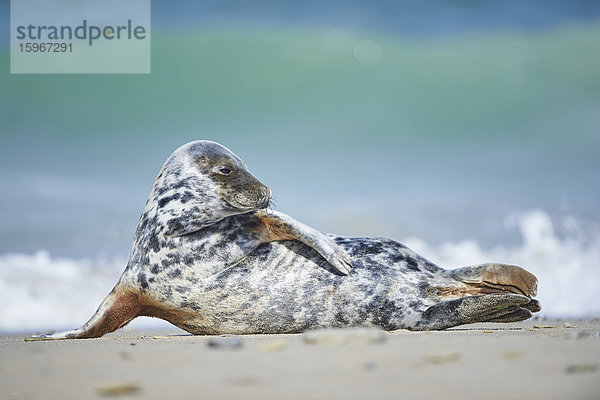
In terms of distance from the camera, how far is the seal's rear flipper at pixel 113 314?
5285mm

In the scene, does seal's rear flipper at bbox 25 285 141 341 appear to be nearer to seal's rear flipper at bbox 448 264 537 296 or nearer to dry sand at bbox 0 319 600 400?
dry sand at bbox 0 319 600 400

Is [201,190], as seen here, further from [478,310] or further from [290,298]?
→ [478,310]

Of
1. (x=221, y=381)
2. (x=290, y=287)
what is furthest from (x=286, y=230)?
(x=221, y=381)

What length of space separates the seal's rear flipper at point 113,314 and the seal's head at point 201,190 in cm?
64

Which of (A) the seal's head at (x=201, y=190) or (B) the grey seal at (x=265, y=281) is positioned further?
(A) the seal's head at (x=201, y=190)

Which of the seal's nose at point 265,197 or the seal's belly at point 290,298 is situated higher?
the seal's nose at point 265,197

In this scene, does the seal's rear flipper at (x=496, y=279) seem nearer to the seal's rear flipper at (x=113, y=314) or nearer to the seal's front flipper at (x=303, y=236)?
the seal's front flipper at (x=303, y=236)

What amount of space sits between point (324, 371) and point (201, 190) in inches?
130

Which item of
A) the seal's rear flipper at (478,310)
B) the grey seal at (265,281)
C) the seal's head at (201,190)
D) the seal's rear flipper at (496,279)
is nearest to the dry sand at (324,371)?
the seal's rear flipper at (478,310)

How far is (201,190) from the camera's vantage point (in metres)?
5.68

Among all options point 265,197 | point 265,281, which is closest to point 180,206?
point 265,197

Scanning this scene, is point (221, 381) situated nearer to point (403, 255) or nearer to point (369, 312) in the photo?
point (369, 312)

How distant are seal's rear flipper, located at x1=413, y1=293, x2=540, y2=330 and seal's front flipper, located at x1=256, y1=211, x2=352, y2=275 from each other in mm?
767

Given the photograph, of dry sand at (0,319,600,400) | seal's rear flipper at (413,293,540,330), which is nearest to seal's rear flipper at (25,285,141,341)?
dry sand at (0,319,600,400)
